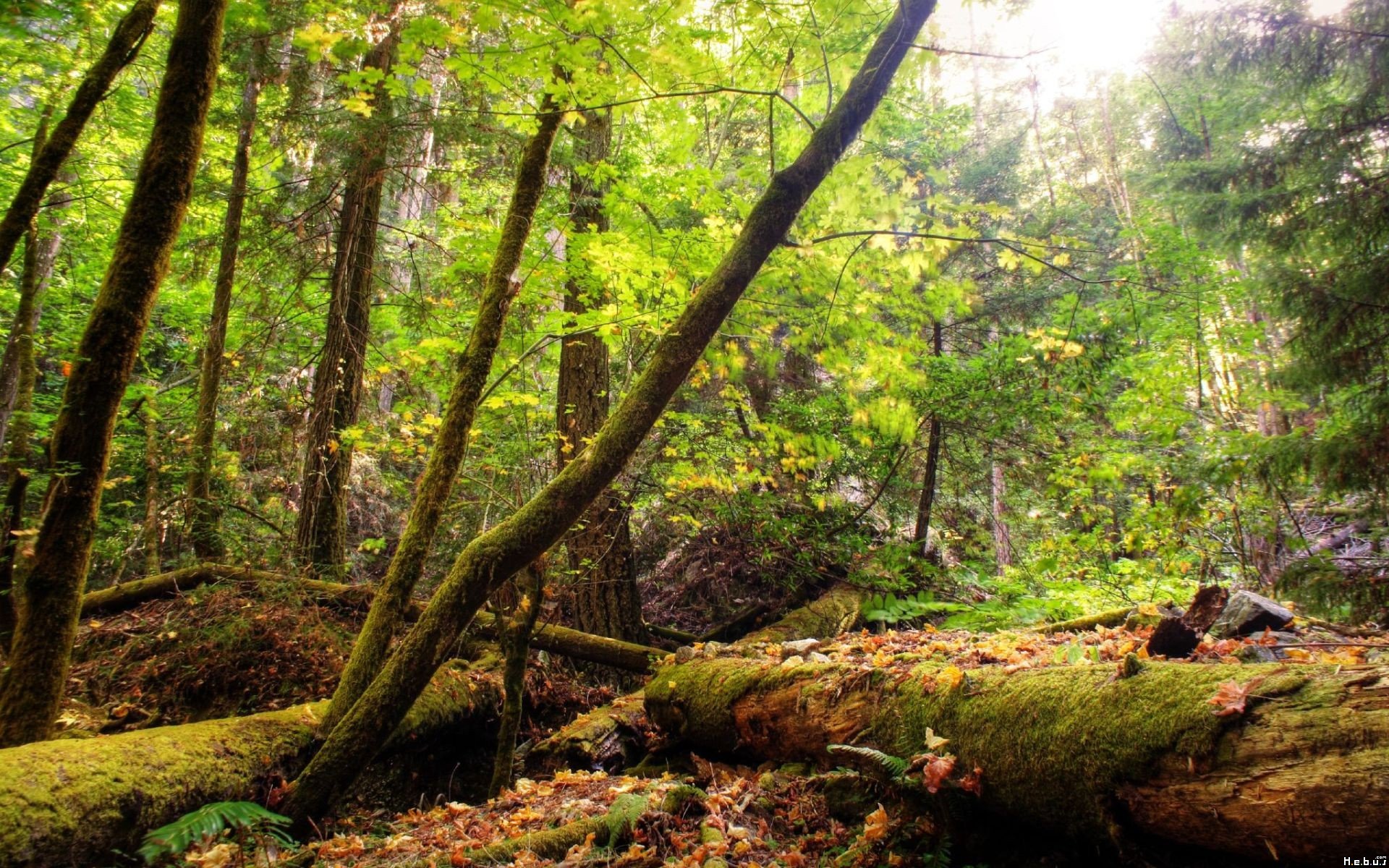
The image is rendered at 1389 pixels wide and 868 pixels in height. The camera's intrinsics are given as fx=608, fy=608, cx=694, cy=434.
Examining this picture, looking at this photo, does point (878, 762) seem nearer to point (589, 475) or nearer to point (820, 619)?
point (589, 475)

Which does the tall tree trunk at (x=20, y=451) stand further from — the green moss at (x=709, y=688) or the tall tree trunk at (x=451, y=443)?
the green moss at (x=709, y=688)

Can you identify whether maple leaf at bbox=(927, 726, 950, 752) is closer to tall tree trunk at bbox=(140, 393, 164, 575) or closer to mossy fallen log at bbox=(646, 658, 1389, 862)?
mossy fallen log at bbox=(646, 658, 1389, 862)

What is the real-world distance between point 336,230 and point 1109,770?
9.01m

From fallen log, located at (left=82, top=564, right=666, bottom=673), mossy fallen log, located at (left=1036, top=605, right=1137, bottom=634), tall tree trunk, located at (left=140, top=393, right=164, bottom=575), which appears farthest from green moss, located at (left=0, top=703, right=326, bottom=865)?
mossy fallen log, located at (left=1036, top=605, right=1137, bottom=634)

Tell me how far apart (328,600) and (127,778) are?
352 cm

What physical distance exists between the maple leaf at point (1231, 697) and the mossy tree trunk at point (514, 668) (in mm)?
3738

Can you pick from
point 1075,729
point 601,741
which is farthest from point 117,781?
point 1075,729

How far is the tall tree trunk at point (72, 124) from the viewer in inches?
155

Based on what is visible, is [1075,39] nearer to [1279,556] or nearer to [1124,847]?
[1124,847]

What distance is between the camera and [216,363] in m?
6.89

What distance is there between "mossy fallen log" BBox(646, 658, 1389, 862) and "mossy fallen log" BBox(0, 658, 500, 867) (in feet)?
11.8

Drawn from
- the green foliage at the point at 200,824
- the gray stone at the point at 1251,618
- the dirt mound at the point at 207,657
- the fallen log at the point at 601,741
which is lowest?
the fallen log at the point at 601,741

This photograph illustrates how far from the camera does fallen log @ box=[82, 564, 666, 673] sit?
6.07 metres

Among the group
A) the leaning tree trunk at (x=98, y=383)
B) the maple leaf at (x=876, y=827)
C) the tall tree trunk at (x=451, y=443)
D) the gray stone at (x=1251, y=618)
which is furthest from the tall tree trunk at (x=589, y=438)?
the gray stone at (x=1251, y=618)
